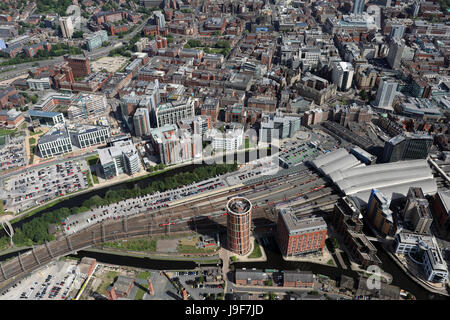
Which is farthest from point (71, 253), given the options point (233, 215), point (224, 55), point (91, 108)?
point (224, 55)

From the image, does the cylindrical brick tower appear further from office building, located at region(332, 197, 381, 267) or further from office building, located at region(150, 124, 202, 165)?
office building, located at region(150, 124, 202, 165)

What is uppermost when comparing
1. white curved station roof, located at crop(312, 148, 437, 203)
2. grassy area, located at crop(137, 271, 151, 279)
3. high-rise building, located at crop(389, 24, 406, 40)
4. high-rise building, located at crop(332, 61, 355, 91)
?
high-rise building, located at crop(389, 24, 406, 40)

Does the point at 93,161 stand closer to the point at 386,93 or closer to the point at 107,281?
the point at 107,281

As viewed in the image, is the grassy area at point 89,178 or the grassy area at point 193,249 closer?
the grassy area at point 193,249

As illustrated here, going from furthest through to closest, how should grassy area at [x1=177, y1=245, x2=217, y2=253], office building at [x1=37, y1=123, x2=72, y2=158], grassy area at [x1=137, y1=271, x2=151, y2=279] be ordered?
office building at [x1=37, y1=123, x2=72, y2=158]
grassy area at [x1=177, y1=245, x2=217, y2=253]
grassy area at [x1=137, y1=271, x2=151, y2=279]

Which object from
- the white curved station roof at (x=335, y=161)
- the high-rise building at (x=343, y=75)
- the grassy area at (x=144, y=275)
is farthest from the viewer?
the high-rise building at (x=343, y=75)

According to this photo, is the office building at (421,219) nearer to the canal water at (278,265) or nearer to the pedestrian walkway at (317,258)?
the canal water at (278,265)

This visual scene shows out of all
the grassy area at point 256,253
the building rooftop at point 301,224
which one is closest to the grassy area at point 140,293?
the grassy area at point 256,253

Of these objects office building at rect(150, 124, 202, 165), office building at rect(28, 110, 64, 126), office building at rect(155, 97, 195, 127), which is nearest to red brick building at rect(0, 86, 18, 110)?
office building at rect(28, 110, 64, 126)
